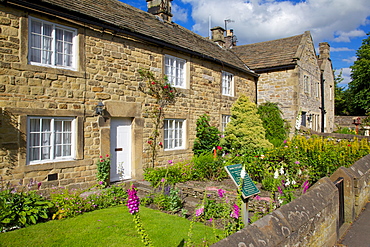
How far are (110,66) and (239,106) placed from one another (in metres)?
7.01

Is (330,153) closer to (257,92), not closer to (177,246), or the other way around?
(177,246)

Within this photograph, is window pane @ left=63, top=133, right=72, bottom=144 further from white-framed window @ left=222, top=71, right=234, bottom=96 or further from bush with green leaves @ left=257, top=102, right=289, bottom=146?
bush with green leaves @ left=257, top=102, right=289, bottom=146

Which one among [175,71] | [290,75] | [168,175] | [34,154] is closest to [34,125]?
[34,154]

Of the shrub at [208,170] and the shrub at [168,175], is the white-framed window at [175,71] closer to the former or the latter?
the shrub at [208,170]

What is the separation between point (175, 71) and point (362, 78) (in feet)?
98.2

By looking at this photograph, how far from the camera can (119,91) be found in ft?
30.3

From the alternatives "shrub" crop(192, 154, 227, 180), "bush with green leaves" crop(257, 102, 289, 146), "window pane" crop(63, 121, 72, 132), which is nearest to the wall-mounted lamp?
"window pane" crop(63, 121, 72, 132)

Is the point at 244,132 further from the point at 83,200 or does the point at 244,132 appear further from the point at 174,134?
the point at 83,200

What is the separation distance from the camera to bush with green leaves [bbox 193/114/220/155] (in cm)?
1243

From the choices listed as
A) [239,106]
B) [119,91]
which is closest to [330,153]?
[239,106]

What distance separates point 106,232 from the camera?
5340 mm

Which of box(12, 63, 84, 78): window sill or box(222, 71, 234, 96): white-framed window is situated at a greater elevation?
box(222, 71, 234, 96): white-framed window

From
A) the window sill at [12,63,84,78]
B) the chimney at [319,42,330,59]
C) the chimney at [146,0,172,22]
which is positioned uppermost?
the chimney at [319,42,330,59]

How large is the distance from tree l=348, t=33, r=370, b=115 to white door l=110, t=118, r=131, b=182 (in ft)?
106
